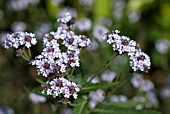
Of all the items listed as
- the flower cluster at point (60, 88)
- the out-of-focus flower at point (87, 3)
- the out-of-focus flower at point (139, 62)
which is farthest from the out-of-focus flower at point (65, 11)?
the flower cluster at point (60, 88)

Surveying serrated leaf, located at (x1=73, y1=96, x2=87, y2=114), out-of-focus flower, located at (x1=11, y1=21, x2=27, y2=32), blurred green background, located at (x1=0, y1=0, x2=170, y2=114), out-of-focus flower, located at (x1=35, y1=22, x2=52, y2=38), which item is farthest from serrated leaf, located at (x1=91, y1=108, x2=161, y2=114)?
out-of-focus flower, located at (x1=11, y1=21, x2=27, y2=32)

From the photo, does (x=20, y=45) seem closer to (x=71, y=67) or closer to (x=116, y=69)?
(x=71, y=67)

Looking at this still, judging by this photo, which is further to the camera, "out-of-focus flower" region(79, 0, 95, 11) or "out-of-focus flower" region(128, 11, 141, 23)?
"out-of-focus flower" region(79, 0, 95, 11)

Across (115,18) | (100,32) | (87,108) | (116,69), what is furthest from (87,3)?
(87,108)

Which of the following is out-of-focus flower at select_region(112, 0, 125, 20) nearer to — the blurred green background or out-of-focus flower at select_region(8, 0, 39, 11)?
the blurred green background

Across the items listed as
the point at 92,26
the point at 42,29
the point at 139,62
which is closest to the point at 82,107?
the point at 139,62

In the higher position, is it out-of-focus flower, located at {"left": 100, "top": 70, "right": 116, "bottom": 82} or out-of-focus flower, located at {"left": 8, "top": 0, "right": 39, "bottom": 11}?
out-of-focus flower, located at {"left": 8, "top": 0, "right": 39, "bottom": 11}

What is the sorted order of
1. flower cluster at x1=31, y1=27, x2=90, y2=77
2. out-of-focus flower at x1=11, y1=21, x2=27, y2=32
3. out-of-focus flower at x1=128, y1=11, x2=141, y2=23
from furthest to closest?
out-of-focus flower at x1=11, y1=21, x2=27, y2=32 → out-of-focus flower at x1=128, y1=11, x2=141, y2=23 → flower cluster at x1=31, y1=27, x2=90, y2=77

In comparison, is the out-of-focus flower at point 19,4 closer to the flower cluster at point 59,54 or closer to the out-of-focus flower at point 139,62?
the flower cluster at point 59,54

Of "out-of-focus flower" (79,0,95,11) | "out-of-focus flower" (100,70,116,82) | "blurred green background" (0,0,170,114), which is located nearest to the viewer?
"out-of-focus flower" (100,70,116,82)
